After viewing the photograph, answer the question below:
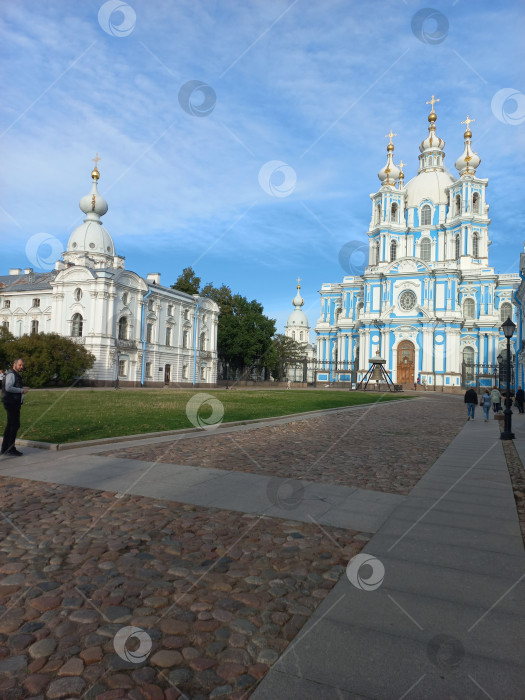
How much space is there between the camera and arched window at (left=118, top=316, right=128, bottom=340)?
5183 cm

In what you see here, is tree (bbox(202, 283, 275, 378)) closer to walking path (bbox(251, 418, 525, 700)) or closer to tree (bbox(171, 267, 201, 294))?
tree (bbox(171, 267, 201, 294))

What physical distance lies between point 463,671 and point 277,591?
4.99ft

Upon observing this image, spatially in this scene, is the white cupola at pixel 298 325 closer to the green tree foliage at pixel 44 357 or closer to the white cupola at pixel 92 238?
the white cupola at pixel 92 238

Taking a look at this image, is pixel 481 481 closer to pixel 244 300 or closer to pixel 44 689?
pixel 44 689

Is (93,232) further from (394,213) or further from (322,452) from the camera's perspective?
(322,452)

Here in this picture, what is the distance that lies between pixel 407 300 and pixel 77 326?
40.7m

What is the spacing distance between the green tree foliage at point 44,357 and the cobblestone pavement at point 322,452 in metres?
30.3

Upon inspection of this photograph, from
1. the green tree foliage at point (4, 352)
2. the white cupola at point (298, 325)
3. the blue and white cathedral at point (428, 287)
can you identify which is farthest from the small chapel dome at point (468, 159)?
the white cupola at point (298, 325)

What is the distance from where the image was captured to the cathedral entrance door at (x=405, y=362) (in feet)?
208

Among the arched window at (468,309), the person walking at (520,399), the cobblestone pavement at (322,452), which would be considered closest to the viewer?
the cobblestone pavement at (322,452)

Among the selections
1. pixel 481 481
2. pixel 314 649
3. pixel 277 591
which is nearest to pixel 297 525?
pixel 277 591

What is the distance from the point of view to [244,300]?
237 feet

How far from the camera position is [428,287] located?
64.5 m

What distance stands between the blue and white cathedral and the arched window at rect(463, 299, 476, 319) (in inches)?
4.5
